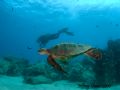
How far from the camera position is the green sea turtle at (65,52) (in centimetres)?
267

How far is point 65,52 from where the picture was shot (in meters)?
2.81

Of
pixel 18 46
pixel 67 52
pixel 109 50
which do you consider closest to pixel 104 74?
pixel 109 50

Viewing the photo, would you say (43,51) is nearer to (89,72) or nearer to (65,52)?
(65,52)

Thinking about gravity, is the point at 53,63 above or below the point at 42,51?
below

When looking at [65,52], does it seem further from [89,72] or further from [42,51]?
[89,72]

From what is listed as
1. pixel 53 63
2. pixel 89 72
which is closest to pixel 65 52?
pixel 53 63

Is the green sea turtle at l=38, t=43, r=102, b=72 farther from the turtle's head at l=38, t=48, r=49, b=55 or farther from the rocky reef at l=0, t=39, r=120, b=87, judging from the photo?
the rocky reef at l=0, t=39, r=120, b=87

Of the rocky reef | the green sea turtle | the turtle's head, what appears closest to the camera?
the green sea turtle

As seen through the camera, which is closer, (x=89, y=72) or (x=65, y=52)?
(x=65, y=52)

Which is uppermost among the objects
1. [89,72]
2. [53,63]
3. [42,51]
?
[89,72]

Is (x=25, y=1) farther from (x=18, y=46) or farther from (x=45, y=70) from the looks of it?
(x=18, y=46)

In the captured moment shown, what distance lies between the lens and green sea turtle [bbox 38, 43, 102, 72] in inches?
105

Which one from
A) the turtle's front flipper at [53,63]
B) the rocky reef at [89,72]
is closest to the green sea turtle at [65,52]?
the turtle's front flipper at [53,63]

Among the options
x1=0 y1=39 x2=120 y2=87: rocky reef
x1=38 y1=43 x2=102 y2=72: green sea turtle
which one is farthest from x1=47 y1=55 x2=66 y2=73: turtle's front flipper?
x1=0 y1=39 x2=120 y2=87: rocky reef
